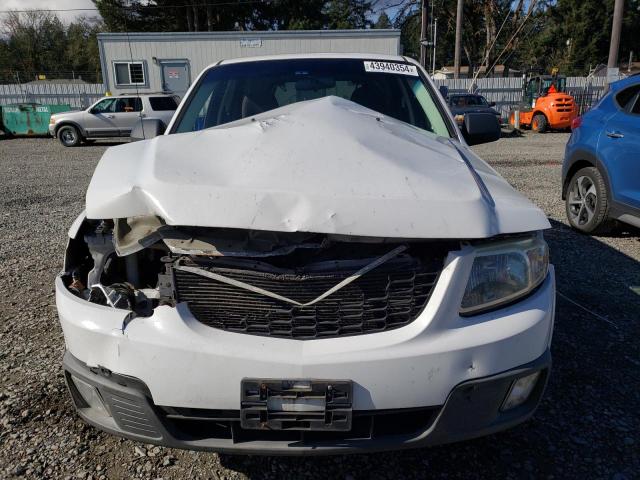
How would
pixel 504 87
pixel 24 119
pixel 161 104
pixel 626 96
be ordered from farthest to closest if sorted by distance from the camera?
pixel 504 87 < pixel 24 119 < pixel 161 104 < pixel 626 96

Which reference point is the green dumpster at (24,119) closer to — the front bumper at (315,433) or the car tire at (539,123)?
the car tire at (539,123)

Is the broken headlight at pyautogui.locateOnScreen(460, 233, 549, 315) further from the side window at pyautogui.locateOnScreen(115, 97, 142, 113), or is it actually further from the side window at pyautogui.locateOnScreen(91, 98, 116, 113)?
the side window at pyautogui.locateOnScreen(91, 98, 116, 113)

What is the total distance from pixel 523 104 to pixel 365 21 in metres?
34.7

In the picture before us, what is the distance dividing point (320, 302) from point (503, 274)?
66 centimetres

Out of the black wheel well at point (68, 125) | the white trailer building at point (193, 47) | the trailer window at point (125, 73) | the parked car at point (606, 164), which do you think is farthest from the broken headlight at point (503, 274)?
the trailer window at point (125, 73)

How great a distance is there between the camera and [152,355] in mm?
1663

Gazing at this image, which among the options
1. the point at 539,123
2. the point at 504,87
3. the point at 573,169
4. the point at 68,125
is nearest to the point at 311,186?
the point at 573,169

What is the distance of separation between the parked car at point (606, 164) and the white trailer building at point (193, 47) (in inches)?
657

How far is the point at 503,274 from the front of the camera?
182cm

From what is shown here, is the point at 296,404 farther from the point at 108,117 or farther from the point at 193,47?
the point at 193,47

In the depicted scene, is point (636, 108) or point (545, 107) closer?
point (636, 108)

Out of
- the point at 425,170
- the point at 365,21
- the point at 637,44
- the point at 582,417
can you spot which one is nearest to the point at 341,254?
the point at 425,170

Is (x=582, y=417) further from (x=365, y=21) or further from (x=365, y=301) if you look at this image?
(x=365, y=21)

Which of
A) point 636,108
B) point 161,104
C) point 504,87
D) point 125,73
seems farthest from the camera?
point 504,87
